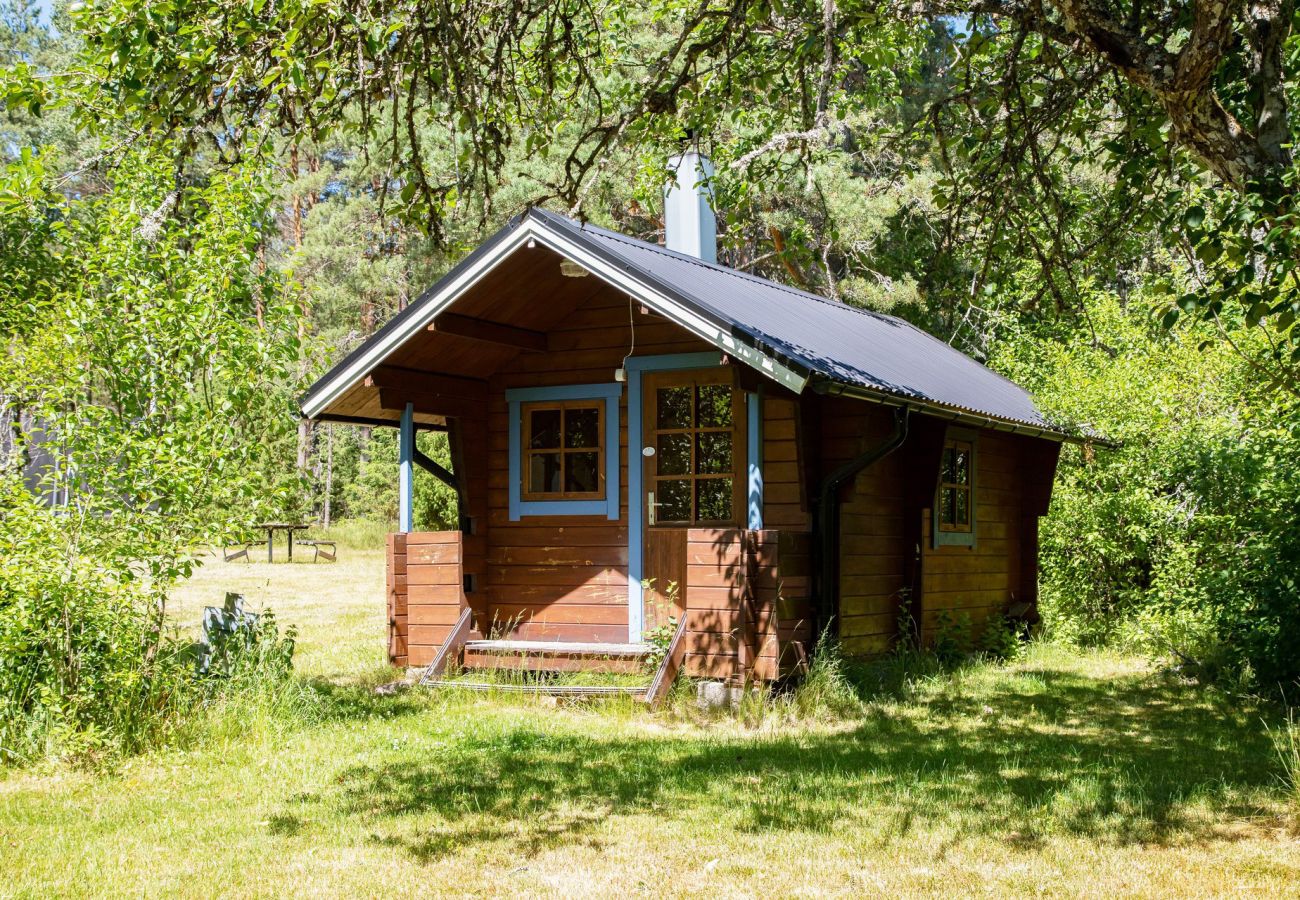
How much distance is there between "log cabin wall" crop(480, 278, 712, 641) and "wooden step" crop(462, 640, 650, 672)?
53cm

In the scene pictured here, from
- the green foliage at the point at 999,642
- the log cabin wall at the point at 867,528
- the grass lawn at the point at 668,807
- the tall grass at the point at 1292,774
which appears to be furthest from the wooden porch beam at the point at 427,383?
the tall grass at the point at 1292,774

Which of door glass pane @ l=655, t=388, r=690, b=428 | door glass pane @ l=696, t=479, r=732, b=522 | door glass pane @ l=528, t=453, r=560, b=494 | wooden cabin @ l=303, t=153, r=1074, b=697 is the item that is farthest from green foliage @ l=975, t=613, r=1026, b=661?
door glass pane @ l=528, t=453, r=560, b=494

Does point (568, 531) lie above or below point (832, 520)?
below

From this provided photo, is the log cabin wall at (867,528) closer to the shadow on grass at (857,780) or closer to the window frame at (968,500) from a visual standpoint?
the window frame at (968,500)

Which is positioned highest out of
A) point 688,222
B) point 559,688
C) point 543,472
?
point 688,222

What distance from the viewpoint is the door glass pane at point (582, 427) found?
39.0 ft

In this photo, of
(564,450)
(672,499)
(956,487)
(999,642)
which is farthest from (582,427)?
(999,642)

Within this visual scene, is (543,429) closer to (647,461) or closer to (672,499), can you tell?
(647,461)

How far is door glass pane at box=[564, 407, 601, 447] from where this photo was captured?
39.0ft

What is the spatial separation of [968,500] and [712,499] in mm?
3809

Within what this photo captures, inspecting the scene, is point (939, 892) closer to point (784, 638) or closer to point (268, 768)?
point (268, 768)

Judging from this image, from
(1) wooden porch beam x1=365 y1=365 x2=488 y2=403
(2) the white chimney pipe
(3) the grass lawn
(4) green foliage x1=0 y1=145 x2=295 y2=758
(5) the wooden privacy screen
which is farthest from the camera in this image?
(2) the white chimney pipe

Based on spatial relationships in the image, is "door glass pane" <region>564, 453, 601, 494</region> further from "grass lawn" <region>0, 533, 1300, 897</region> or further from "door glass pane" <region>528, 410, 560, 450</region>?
"grass lawn" <region>0, 533, 1300, 897</region>

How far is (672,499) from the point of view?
37.3 feet
